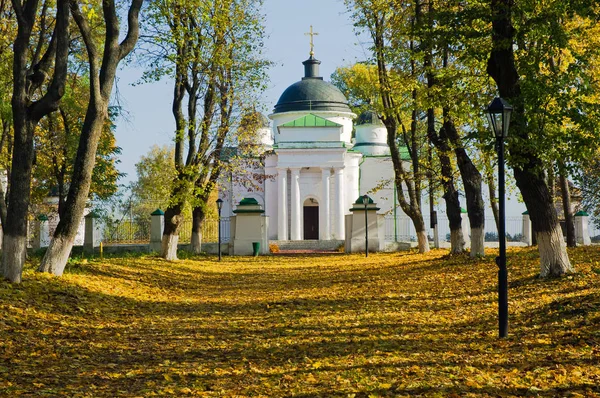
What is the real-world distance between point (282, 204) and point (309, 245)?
674 cm

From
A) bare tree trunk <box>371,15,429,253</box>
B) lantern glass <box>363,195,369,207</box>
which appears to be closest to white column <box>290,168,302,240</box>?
lantern glass <box>363,195,369,207</box>

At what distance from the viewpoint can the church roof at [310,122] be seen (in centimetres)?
5209

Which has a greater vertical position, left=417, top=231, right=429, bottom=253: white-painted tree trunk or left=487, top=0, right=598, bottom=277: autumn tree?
left=487, top=0, right=598, bottom=277: autumn tree

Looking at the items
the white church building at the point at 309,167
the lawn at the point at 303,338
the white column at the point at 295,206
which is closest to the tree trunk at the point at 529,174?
the lawn at the point at 303,338

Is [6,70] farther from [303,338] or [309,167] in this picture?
[309,167]

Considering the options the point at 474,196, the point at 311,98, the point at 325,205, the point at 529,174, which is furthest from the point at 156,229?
the point at 529,174

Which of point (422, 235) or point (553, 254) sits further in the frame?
point (422, 235)

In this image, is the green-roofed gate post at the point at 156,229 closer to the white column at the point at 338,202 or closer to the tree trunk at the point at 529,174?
the white column at the point at 338,202

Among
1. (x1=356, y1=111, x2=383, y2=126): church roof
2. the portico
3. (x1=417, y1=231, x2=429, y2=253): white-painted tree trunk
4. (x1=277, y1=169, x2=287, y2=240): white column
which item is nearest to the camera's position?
(x1=417, y1=231, x2=429, y2=253): white-painted tree trunk

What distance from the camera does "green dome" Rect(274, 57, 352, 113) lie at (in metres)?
55.0

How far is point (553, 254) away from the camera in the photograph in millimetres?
13750

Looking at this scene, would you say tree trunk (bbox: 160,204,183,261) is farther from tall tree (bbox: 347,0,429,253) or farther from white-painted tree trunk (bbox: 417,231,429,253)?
white-painted tree trunk (bbox: 417,231,429,253)

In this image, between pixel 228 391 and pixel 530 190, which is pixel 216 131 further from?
pixel 228 391

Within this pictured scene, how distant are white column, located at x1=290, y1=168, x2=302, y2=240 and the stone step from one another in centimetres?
407
